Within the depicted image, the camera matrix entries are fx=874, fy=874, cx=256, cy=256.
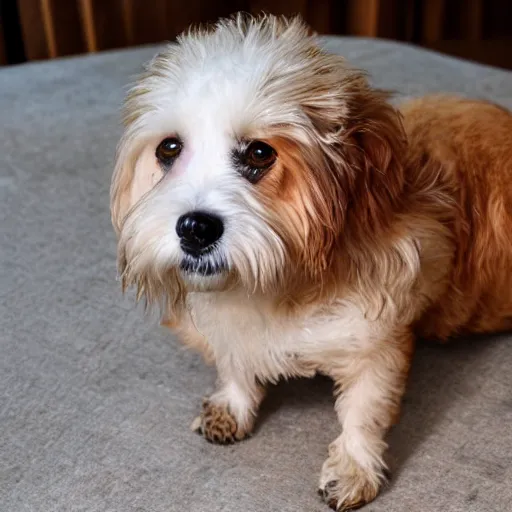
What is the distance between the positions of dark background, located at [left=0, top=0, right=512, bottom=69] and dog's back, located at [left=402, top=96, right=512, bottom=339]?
1662 millimetres

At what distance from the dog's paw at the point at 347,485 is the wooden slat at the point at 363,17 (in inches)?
84.5

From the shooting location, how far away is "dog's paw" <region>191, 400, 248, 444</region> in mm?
1138

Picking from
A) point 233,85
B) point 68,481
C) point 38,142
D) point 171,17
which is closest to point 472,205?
point 233,85

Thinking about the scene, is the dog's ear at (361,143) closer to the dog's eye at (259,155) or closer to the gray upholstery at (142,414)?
the dog's eye at (259,155)

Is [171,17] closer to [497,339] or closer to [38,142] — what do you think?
[38,142]

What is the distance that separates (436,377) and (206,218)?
1.69 ft

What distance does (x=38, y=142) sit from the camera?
1.92 meters

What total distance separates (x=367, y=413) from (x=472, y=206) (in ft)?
0.99

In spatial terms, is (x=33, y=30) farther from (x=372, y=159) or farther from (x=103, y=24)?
(x=372, y=159)

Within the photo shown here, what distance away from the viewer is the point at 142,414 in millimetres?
1188

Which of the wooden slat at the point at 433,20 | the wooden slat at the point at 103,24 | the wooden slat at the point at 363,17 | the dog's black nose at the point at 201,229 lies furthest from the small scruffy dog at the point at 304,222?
the wooden slat at the point at 433,20

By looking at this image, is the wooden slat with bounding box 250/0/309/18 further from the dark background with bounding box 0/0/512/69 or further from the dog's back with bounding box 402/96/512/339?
the dog's back with bounding box 402/96/512/339

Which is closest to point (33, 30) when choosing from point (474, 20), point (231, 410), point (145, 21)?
point (145, 21)

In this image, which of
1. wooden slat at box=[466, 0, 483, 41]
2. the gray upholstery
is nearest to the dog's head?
the gray upholstery
